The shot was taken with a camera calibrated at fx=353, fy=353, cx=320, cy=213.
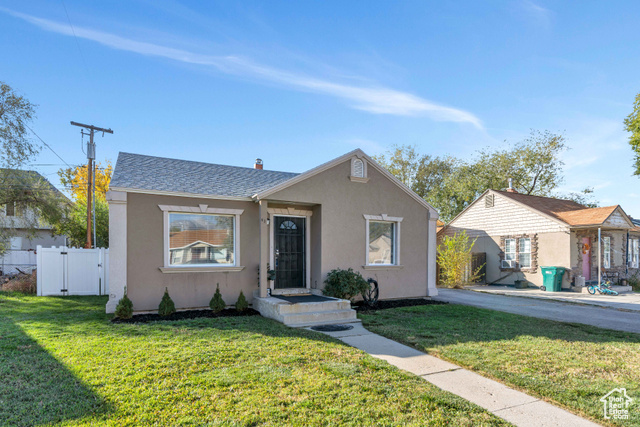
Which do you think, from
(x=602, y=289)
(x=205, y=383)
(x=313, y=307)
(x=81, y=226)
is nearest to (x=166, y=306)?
Result: (x=313, y=307)

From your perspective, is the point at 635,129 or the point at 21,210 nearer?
the point at 21,210

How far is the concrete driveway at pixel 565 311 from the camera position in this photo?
8.00m

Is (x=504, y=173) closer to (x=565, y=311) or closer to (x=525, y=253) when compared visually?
(x=525, y=253)

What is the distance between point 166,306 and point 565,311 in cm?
1017

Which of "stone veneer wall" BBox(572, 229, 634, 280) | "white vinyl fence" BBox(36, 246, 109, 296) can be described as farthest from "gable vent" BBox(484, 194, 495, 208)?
"white vinyl fence" BBox(36, 246, 109, 296)

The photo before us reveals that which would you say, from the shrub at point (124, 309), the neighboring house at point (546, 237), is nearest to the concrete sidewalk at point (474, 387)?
the shrub at point (124, 309)

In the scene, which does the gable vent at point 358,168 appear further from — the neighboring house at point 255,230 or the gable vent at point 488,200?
the gable vent at point 488,200

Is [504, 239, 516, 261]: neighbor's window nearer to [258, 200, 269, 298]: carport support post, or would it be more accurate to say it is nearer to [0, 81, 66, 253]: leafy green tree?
[258, 200, 269, 298]: carport support post

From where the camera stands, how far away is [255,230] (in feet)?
29.8

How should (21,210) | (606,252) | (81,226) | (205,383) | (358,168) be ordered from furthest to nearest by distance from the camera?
(606,252)
(81,226)
(21,210)
(358,168)
(205,383)

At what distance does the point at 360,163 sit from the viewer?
10.1 metres

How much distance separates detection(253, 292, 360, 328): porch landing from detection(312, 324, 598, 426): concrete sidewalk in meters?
1.55

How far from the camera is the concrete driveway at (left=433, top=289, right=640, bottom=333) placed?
26.2 ft

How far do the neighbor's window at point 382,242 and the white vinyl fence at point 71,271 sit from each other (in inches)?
346
